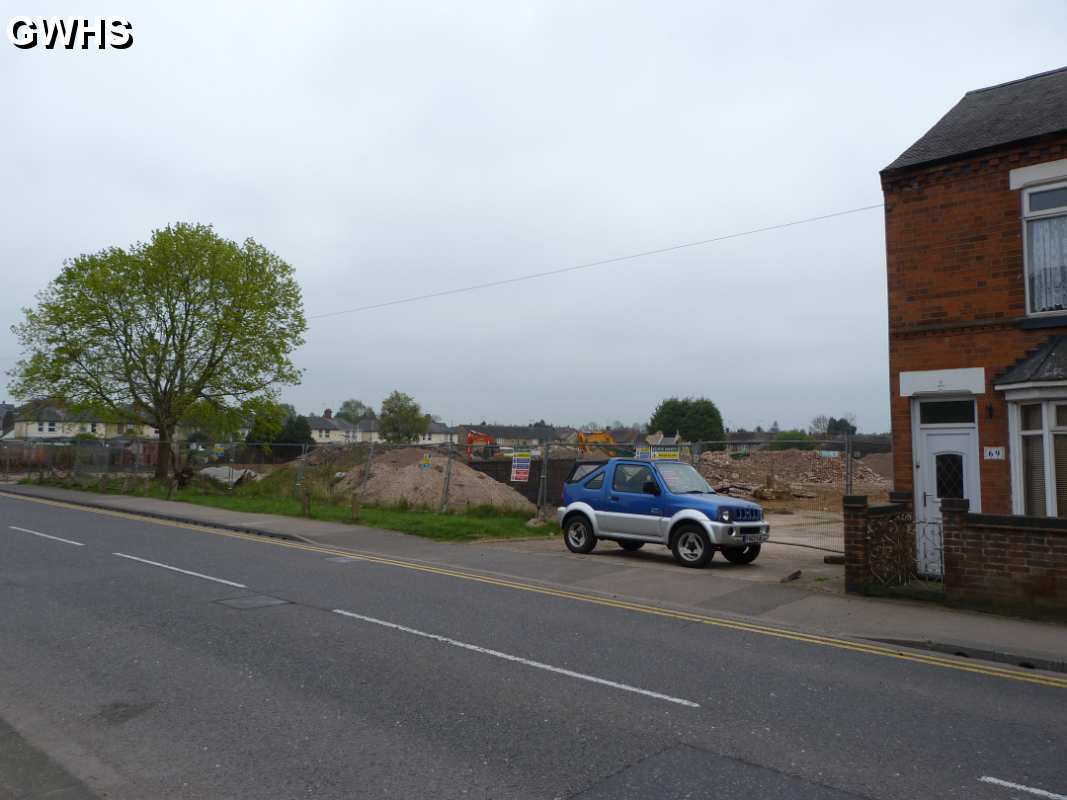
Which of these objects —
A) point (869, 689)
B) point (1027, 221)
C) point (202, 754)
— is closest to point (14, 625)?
point (202, 754)

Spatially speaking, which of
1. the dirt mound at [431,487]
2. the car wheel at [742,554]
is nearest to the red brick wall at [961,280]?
the car wheel at [742,554]

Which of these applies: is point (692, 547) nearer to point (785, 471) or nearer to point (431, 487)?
point (431, 487)

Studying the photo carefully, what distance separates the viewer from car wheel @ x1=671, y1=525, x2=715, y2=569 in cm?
1320

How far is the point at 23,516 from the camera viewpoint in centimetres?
2048

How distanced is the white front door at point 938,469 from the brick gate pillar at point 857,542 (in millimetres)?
1230

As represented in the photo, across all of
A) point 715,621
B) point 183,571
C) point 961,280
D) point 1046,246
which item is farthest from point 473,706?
point 1046,246

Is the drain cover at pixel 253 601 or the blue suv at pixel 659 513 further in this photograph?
the blue suv at pixel 659 513

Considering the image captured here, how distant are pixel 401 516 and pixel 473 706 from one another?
1498 centimetres

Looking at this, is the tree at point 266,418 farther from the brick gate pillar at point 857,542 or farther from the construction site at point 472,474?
the brick gate pillar at point 857,542

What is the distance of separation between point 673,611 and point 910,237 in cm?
723

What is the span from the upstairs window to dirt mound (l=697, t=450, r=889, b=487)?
962 inches

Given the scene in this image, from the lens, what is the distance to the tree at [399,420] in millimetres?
95375

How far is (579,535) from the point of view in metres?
15.2

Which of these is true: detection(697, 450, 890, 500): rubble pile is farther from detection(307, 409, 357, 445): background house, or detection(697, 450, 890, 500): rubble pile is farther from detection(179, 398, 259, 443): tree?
detection(307, 409, 357, 445): background house
